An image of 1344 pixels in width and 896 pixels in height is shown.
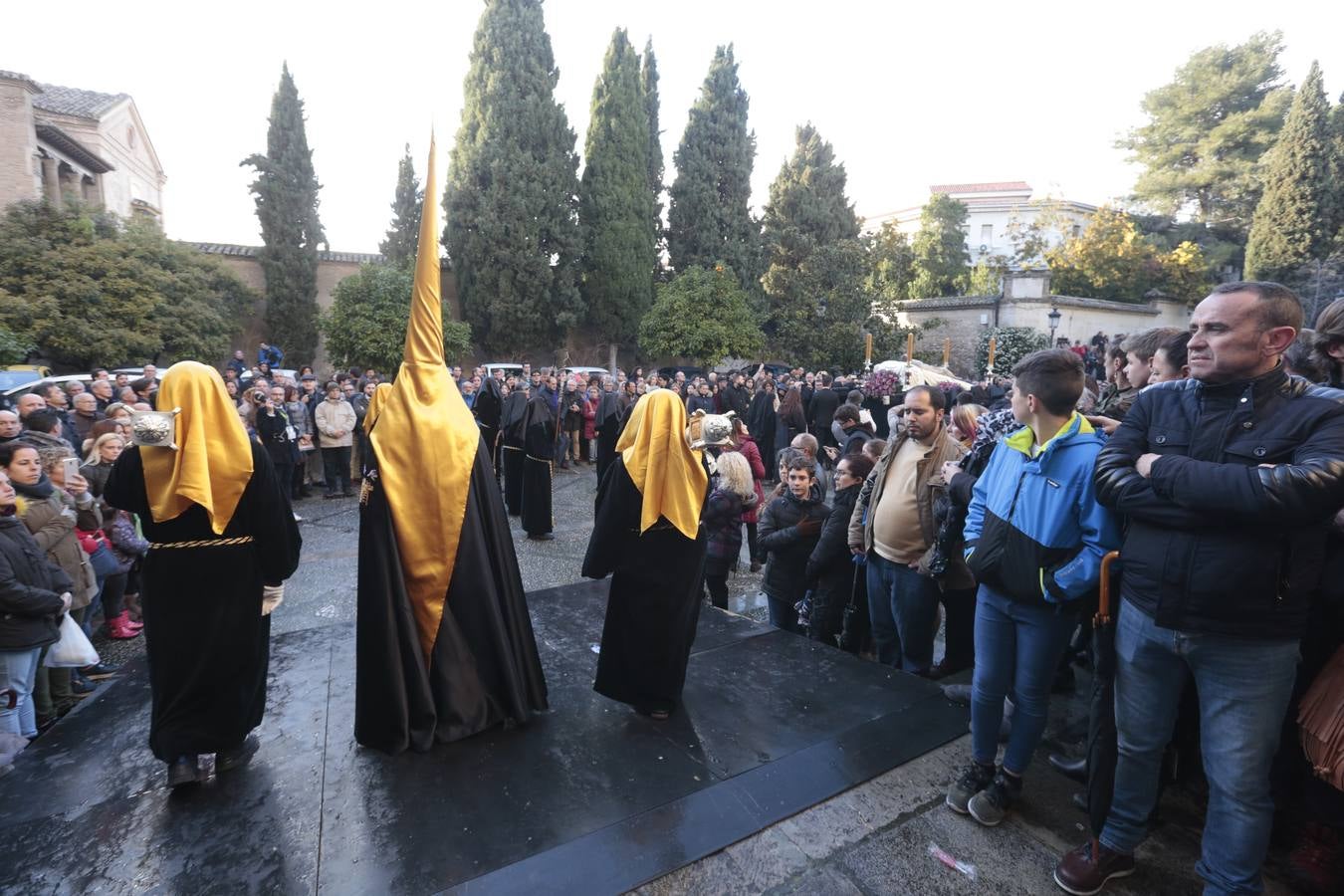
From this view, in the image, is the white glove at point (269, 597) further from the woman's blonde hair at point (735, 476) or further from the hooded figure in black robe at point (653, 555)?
the woman's blonde hair at point (735, 476)

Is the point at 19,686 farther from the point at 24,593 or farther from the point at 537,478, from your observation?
the point at 537,478

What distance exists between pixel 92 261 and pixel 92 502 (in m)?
15.4

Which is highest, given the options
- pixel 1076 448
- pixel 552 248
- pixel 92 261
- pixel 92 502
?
pixel 552 248

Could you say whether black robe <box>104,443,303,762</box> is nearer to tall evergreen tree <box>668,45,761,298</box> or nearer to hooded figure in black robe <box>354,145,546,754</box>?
hooded figure in black robe <box>354,145,546,754</box>

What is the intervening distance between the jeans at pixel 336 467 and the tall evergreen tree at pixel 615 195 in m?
17.1

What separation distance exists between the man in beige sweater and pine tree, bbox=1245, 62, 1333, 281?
30.7m

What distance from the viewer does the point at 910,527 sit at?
3852 mm

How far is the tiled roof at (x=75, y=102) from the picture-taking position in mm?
25141

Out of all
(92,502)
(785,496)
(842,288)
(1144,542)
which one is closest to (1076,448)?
(1144,542)

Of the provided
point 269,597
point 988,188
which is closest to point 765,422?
point 269,597

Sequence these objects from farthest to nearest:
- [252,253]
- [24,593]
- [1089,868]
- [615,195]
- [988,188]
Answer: [988,188] < [615,195] < [252,253] < [24,593] < [1089,868]

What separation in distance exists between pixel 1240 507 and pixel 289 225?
27965mm

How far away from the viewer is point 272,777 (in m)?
3.10

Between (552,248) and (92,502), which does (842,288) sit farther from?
(92,502)
